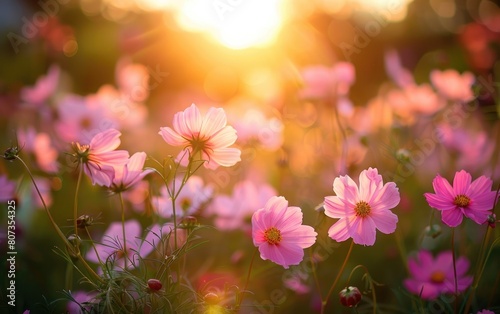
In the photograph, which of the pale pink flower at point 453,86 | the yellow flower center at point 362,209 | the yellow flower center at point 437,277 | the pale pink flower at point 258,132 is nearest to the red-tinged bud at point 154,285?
the yellow flower center at point 362,209

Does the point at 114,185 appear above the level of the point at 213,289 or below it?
above

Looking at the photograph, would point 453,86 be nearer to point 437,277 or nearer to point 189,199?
point 437,277

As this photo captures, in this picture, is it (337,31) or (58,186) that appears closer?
(58,186)

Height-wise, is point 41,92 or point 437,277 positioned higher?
point 41,92

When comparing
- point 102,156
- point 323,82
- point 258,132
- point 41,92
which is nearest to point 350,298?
point 102,156

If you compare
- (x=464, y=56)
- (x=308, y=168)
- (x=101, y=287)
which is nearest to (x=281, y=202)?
(x=101, y=287)

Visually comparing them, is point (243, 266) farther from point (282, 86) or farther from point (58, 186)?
point (282, 86)
